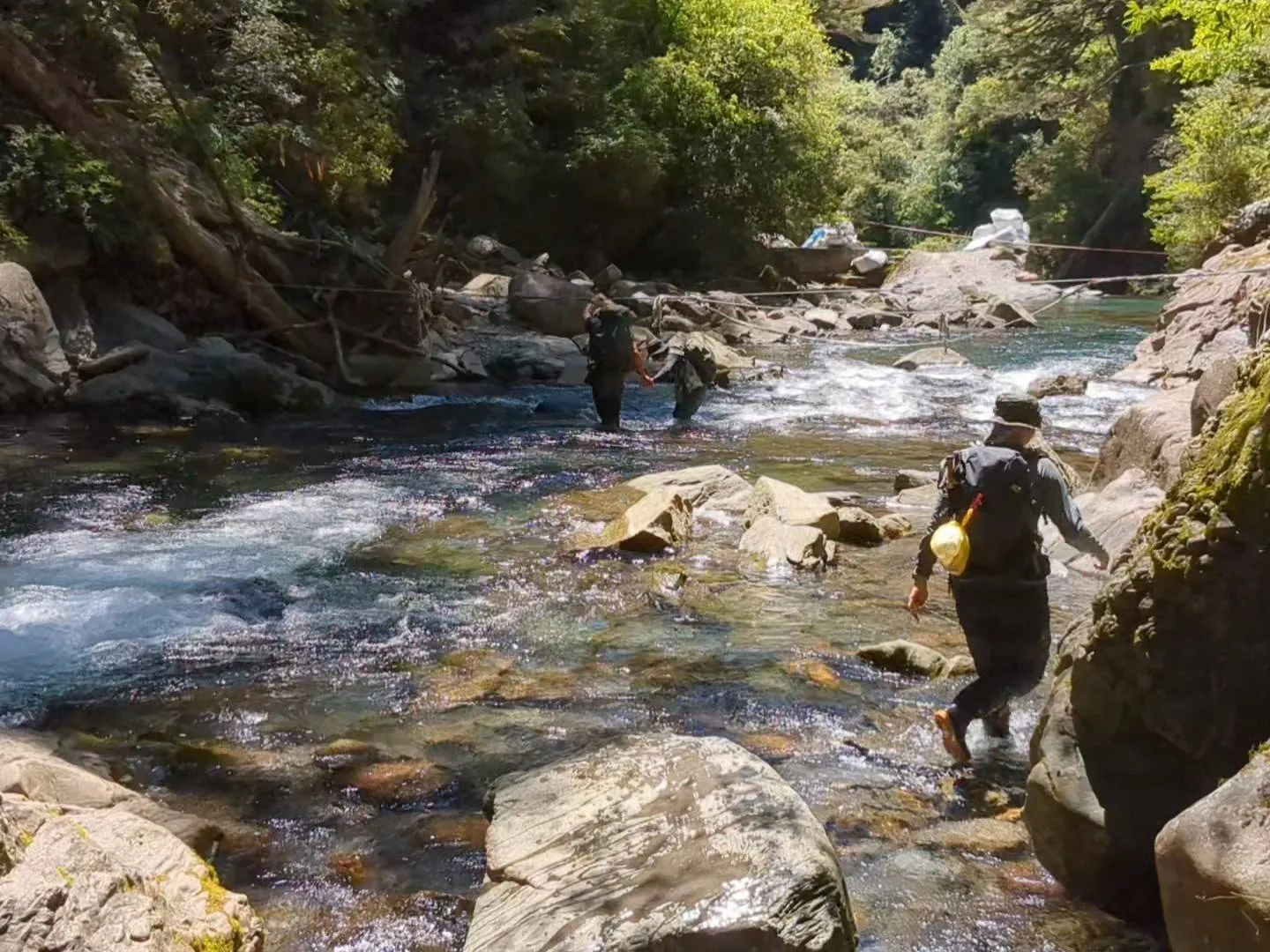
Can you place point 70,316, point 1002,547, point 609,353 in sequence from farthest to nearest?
point 70,316
point 609,353
point 1002,547

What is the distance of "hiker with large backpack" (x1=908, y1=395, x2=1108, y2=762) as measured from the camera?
4.91 meters

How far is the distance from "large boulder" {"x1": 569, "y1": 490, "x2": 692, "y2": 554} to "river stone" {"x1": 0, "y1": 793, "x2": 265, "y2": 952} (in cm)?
515

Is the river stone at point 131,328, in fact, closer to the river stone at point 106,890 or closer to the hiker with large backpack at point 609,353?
the hiker with large backpack at point 609,353

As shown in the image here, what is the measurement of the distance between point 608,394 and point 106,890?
10.7 metres

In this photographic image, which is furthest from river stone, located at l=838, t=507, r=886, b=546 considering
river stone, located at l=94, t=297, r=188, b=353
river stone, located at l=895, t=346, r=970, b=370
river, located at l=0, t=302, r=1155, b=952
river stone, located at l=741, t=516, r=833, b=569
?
river stone, located at l=895, t=346, r=970, b=370

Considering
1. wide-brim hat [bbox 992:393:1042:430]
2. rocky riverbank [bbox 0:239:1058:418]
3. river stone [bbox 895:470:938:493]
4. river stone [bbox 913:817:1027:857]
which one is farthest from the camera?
rocky riverbank [bbox 0:239:1058:418]

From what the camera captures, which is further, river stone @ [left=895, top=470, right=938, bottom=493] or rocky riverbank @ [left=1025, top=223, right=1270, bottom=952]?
river stone @ [left=895, top=470, right=938, bottom=493]

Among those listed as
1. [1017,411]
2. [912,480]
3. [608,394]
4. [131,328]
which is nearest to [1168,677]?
[1017,411]

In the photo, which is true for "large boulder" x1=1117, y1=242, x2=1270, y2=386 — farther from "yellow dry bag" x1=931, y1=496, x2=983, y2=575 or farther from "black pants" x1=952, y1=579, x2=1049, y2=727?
"yellow dry bag" x1=931, y1=496, x2=983, y2=575

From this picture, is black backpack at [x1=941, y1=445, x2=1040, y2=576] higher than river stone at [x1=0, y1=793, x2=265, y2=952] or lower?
higher

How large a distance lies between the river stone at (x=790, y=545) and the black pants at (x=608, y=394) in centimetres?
486

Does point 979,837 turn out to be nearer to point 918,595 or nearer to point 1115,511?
point 918,595

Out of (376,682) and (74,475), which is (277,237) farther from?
(376,682)

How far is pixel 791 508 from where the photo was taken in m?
9.12
